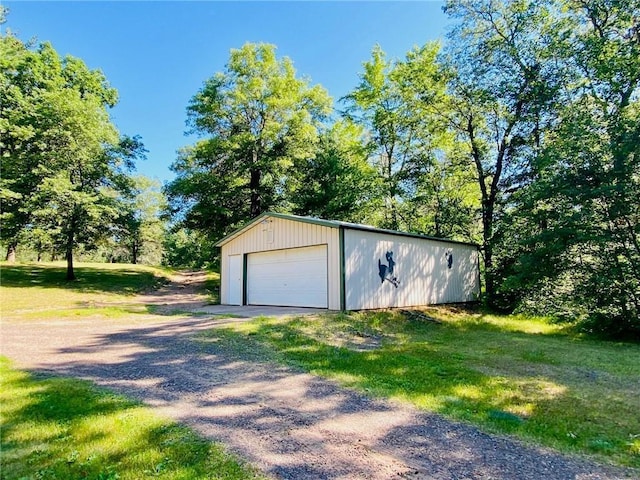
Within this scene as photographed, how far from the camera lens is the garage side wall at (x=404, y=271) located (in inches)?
423

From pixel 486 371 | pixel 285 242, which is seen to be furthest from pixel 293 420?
pixel 285 242

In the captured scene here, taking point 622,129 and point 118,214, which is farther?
point 118,214

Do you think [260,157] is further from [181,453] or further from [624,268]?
[181,453]

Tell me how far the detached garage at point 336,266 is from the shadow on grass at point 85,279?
26.0 ft

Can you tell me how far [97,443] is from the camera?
9.86 ft

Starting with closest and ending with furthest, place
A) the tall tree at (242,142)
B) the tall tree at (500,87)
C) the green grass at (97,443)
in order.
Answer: the green grass at (97,443)
the tall tree at (500,87)
the tall tree at (242,142)

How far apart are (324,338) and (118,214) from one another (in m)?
16.2

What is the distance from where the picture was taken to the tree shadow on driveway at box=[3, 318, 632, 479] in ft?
8.97

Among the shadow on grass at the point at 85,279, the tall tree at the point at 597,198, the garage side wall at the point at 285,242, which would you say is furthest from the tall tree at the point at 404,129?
the shadow on grass at the point at 85,279

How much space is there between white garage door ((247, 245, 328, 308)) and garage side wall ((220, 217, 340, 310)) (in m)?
0.24

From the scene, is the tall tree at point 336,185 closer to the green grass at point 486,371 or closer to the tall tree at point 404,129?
the tall tree at point 404,129

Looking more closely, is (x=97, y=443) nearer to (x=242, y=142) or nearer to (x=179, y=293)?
(x=179, y=293)

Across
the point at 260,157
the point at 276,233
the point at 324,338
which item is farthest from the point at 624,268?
the point at 260,157

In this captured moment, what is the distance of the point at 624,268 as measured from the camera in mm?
10055
